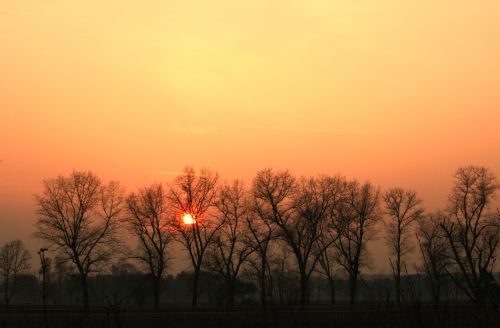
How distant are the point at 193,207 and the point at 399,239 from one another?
75.9 ft

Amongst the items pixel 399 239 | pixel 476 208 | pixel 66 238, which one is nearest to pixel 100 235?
pixel 66 238

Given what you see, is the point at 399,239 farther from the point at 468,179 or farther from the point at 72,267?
the point at 72,267

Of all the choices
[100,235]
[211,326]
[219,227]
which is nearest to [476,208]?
[219,227]

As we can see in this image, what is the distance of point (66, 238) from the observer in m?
55.0

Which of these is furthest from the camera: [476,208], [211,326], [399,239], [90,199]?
[399,239]

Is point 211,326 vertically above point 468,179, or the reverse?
point 468,179

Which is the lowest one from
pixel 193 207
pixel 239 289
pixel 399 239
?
pixel 239 289

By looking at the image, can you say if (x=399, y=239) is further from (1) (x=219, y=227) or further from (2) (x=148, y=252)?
(2) (x=148, y=252)

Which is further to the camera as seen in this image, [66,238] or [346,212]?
[346,212]

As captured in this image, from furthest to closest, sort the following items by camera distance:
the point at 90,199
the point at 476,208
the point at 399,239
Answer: the point at 399,239
the point at 90,199
the point at 476,208

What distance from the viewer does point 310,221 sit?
57.7m

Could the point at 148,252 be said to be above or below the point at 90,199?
below

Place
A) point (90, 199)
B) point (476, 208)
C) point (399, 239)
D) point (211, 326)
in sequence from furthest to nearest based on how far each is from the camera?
point (399, 239) → point (90, 199) → point (476, 208) → point (211, 326)

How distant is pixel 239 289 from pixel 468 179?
28450 millimetres
